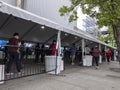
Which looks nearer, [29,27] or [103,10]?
[29,27]

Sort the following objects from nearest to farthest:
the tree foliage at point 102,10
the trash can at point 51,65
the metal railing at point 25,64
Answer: the metal railing at point 25,64
the trash can at point 51,65
the tree foliage at point 102,10

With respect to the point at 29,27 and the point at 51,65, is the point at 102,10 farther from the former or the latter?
the point at 51,65

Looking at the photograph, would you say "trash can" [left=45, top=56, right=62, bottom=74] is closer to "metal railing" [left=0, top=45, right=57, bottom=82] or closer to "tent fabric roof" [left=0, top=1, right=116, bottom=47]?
"metal railing" [left=0, top=45, right=57, bottom=82]

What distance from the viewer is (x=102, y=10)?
17.0m

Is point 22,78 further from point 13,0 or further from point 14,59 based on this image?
point 13,0

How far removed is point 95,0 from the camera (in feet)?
54.2

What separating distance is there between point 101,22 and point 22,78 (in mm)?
9385

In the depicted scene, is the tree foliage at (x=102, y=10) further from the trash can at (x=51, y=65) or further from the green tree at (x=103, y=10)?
the trash can at (x=51, y=65)

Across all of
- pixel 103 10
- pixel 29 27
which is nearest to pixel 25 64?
pixel 29 27

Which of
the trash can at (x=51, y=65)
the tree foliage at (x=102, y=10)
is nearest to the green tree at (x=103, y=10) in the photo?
the tree foliage at (x=102, y=10)

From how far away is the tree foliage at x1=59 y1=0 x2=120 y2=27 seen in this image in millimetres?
15883

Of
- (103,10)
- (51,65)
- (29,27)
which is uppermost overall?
(103,10)

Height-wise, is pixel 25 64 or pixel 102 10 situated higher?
pixel 102 10

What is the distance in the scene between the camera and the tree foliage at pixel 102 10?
52.1ft
